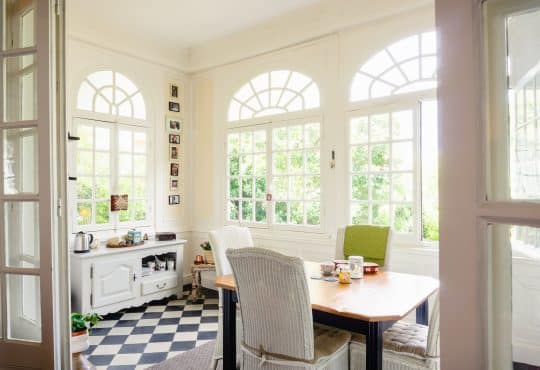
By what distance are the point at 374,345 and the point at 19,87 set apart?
2.12 meters

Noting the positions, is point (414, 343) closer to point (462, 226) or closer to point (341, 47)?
point (462, 226)

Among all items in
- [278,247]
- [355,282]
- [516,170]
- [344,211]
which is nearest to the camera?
[516,170]

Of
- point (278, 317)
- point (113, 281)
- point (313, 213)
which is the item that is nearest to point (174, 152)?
point (113, 281)

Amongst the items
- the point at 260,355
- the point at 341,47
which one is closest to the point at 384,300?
the point at 260,355

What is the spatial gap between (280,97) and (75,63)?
7.39 feet

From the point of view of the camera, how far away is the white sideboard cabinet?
11.4 feet

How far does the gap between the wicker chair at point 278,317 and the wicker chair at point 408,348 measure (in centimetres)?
9

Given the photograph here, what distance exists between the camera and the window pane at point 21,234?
1.68m

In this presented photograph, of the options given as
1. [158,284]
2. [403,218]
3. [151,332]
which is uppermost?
[403,218]

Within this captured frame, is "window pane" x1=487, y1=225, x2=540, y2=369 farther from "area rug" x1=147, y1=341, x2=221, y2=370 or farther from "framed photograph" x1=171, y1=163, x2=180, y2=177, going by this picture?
"framed photograph" x1=171, y1=163, x2=180, y2=177

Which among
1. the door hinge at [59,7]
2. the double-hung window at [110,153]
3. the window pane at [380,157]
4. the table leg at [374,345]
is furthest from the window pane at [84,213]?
the table leg at [374,345]

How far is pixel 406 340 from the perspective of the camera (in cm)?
197

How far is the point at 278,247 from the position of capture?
4.12 m

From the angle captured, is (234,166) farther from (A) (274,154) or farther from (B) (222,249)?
(B) (222,249)
